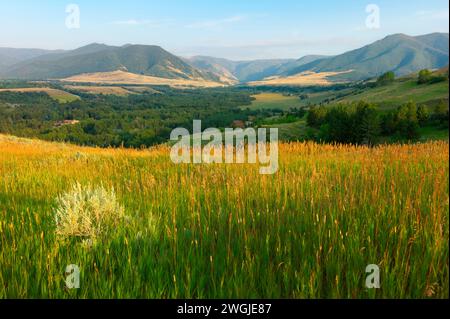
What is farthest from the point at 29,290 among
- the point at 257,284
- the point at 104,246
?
the point at 257,284

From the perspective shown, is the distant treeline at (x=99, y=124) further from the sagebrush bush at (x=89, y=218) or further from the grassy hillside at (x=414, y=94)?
the sagebrush bush at (x=89, y=218)

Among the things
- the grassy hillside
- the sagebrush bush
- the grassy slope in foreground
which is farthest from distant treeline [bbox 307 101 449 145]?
the sagebrush bush

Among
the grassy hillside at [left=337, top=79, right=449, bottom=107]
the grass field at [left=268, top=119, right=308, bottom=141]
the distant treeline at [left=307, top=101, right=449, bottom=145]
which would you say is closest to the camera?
the distant treeline at [left=307, top=101, right=449, bottom=145]

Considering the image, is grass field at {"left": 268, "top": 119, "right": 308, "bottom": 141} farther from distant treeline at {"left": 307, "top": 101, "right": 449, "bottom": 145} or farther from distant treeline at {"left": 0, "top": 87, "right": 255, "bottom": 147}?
distant treeline at {"left": 0, "top": 87, "right": 255, "bottom": 147}

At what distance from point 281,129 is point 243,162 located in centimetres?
7392

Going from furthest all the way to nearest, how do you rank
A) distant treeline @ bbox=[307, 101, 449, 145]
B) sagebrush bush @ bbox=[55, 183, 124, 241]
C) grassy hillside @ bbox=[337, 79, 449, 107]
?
grassy hillside @ bbox=[337, 79, 449, 107] → distant treeline @ bbox=[307, 101, 449, 145] → sagebrush bush @ bbox=[55, 183, 124, 241]

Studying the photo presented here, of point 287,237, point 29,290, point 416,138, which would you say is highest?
point 287,237

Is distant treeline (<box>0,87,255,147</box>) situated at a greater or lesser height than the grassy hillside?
lesser

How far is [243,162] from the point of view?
25.7 feet

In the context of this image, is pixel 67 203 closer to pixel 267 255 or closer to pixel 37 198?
pixel 37 198

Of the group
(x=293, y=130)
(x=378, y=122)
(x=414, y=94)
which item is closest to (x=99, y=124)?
(x=293, y=130)

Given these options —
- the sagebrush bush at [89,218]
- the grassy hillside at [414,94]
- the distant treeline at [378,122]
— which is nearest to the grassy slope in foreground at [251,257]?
the sagebrush bush at [89,218]

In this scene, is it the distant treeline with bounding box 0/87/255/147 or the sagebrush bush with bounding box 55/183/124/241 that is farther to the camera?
the distant treeline with bounding box 0/87/255/147

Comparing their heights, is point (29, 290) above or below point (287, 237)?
below
